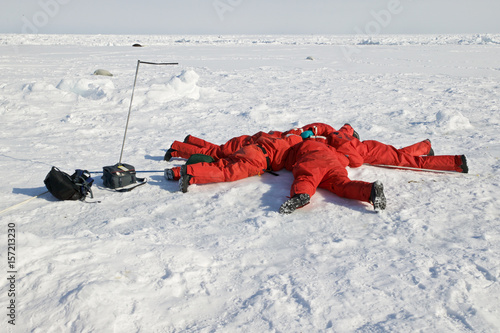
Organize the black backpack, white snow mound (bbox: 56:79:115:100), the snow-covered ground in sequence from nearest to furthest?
1. the snow-covered ground
2. the black backpack
3. white snow mound (bbox: 56:79:115:100)

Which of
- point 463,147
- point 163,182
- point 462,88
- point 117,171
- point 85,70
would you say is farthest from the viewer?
point 85,70

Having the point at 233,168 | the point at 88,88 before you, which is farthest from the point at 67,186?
the point at 88,88

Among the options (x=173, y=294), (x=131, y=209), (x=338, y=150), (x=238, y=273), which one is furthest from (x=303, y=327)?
(x=338, y=150)

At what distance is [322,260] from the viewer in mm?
2295

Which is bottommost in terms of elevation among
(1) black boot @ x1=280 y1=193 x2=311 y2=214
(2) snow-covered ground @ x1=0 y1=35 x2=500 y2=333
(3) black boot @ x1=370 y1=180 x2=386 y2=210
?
(2) snow-covered ground @ x1=0 y1=35 x2=500 y2=333

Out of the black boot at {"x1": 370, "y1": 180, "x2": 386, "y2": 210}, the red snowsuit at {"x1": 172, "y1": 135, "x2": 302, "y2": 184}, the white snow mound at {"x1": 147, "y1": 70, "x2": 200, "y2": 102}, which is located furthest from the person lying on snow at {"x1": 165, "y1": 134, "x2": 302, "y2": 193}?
the white snow mound at {"x1": 147, "y1": 70, "x2": 200, "y2": 102}

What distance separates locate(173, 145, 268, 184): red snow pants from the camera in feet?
11.4

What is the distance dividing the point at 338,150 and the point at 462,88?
23.6ft

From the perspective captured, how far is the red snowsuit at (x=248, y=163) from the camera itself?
3488 mm

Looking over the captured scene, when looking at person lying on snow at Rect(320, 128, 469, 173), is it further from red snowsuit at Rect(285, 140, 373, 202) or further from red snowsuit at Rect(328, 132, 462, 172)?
red snowsuit at Rect(285, 140, 373, 202)

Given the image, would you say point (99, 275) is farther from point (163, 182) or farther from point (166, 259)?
point (163, 182)

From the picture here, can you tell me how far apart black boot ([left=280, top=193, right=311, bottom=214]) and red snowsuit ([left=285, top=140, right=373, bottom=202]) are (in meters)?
0.06

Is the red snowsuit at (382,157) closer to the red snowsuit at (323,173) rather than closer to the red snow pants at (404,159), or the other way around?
the red snow pants at (404,159)

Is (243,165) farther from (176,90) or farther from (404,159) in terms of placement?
(176,90)
